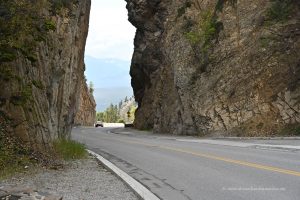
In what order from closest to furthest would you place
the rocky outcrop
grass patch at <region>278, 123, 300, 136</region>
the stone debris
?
the stone debris < grass patch at <region>278, 123, 300, 136</region> < the rocky outcrop

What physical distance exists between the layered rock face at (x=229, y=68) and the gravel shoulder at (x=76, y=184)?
21.0m

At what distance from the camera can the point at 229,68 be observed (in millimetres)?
38281

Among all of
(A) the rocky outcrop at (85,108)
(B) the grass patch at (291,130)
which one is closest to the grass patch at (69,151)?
(B) the grass patch at (291,130)

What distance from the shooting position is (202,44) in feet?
141

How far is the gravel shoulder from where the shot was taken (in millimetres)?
8891

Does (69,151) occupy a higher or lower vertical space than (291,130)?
lower

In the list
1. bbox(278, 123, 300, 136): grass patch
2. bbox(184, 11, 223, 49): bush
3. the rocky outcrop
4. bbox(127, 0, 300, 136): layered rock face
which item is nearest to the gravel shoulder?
bbox(278, 123, 300, 136): grass patch

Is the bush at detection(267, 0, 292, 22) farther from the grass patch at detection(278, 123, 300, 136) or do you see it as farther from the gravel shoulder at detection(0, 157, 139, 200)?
the gravel shoulder at detection(0, 157, 139, 200)

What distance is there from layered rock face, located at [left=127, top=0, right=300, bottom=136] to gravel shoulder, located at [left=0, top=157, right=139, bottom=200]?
21.0 meters

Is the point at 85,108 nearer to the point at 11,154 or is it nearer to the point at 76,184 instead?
the point at 11,154

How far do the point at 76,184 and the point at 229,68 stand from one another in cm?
2949

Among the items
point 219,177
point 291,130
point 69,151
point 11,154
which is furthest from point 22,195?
point 291,130

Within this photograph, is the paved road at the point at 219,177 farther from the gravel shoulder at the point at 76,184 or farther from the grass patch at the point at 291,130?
the grass patch at the point at 291,130

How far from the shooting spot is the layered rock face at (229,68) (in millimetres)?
33281
